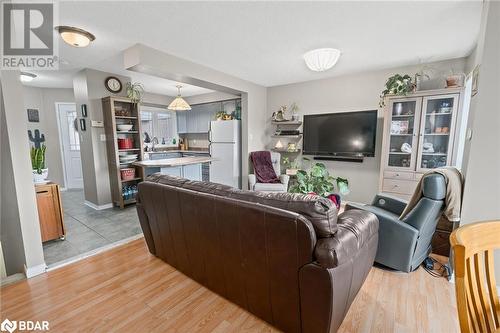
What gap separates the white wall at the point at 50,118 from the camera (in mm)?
4750

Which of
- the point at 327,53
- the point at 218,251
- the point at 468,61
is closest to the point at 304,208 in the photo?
the point at 218,251

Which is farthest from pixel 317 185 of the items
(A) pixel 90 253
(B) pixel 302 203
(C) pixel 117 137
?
(C) pixel 117 137

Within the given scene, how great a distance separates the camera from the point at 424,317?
1.54 metres

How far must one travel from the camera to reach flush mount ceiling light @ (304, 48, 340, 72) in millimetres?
2523

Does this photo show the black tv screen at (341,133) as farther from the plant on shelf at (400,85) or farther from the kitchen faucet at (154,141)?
the kitchen faucet at (154,141)

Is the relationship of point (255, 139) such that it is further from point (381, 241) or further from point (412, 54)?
point (381, 241)

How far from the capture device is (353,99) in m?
3.89

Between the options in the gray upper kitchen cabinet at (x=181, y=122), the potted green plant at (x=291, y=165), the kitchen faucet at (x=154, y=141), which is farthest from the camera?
the gray upper kitchen cabinet at (x=181, y=122)

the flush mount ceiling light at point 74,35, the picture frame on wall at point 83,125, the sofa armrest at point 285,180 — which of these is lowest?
the sofa armrest at point 285,180

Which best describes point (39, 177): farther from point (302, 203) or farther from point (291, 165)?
point (291, 165)

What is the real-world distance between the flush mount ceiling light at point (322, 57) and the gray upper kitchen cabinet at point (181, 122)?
184 inches

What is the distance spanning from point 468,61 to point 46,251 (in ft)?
19.0

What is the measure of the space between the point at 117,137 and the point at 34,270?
7.85 feet

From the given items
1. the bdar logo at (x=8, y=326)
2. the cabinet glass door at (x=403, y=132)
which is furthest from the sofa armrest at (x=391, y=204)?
the bdar logo at (x=8, y=326)
